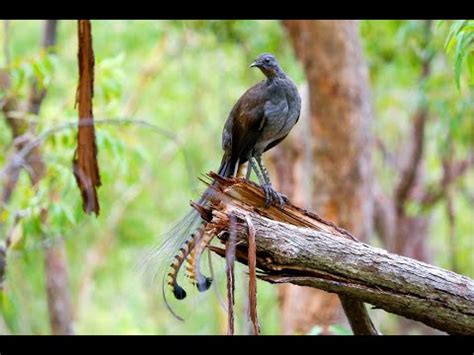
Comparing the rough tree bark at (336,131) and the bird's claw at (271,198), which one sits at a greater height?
the rough tree bark at (336,131)

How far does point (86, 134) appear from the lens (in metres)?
2.97

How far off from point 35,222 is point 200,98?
25.0 ft

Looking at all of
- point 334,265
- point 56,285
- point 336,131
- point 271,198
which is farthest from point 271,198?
point 56,285

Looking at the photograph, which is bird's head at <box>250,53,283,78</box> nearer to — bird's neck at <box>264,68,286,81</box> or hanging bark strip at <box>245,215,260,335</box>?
bird's neck at <box>264,68,286,81</box>

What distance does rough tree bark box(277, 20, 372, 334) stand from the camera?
593 centimetres

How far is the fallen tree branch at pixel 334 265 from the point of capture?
2.27 meters

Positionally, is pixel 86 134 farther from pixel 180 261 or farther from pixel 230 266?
pixel 230 266

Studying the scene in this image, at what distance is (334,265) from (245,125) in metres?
0.65

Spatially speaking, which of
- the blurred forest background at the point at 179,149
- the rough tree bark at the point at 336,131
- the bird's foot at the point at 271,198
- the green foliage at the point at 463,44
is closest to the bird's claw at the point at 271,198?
the bird's foot at the point at 271,198

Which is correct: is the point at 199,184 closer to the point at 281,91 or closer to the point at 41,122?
the point at 281,91

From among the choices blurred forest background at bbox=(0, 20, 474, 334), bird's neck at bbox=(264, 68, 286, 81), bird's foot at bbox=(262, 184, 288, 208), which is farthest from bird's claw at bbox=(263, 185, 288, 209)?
bird's neck at bbox=(264, 68, 286, 81)

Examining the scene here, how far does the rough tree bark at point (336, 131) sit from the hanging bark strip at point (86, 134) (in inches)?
126

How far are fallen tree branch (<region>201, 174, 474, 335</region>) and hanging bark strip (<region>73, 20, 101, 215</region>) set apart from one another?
2.34 ft

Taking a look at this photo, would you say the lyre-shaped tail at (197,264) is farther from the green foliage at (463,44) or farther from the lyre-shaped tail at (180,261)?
the green foliage at (463,44)
